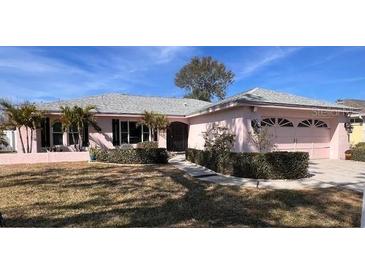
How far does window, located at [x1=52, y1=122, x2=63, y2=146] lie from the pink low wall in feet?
6.20

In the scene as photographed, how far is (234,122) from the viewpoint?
43.7ft

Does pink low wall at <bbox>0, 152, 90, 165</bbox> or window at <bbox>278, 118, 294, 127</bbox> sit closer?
window at <bbox>278, 118, 294, 127</bbox>

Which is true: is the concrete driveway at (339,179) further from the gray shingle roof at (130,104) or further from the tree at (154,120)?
the gray shingle roof at (130,104)

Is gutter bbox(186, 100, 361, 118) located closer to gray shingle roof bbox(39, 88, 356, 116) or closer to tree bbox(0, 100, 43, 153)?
gray shingle roof bbox(39, 88, 356, 116)

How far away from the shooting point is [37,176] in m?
10.5

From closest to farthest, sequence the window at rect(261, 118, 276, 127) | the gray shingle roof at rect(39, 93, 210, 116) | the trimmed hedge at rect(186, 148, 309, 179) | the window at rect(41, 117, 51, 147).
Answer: the trimmed hedge at rect(186, 148, 309, 179) < the window at rect(261, 118, 276, 127) < the window at rect(41, 117, 51, 147) < the gray shingle roof at rect(39, 93, 210, 116)

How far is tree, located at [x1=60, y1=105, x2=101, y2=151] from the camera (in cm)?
1563

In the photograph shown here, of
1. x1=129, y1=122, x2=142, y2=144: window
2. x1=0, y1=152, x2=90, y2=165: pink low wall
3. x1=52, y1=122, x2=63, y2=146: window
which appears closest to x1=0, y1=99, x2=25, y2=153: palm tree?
x1=0, y1=152, x2=90, y2=165: pink low wall

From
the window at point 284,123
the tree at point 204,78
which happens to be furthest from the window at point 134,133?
the tree at point 204,78

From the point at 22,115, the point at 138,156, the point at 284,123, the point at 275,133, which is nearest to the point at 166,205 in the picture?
the point at 138,156

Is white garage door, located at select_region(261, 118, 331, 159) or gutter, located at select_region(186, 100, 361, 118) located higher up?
gutter, located at select_region(186, 100, 361, 118)
